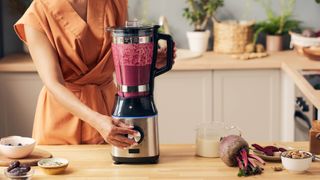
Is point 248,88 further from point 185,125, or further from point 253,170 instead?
point 253,170

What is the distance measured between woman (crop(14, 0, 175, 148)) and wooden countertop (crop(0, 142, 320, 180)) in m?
0.13

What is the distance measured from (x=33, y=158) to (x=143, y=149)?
0.36 m

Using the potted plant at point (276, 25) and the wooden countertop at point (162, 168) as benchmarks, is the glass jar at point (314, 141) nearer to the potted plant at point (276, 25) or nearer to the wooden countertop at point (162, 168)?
the wooden countertop at point (162, 168)

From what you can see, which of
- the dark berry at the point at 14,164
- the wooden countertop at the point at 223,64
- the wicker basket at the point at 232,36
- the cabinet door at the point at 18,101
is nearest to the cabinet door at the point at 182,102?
the wooden countertop at the point at 223,64

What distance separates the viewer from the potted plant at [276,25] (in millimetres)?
4805

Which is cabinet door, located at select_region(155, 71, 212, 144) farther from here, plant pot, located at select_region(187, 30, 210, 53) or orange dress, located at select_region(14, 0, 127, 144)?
orange dress, located at select_region(14, 0, 127, 144)

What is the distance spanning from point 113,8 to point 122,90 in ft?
1.51

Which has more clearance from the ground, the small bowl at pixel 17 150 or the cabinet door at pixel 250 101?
the small bowl at pixel 17 150

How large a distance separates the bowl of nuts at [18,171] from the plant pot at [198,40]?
268cm

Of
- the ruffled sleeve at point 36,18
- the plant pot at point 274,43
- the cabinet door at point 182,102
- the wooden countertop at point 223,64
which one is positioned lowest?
the cabinet door at point 182,102

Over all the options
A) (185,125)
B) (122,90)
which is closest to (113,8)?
(122,90)

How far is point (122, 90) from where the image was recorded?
7.80 feet

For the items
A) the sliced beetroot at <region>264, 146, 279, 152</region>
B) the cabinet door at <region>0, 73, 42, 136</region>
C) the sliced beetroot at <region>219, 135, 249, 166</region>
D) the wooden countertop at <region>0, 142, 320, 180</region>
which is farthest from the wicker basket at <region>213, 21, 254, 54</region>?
the sliced beetroot at <region>219, 135, 249, 166</region>

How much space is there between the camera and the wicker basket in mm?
4691
